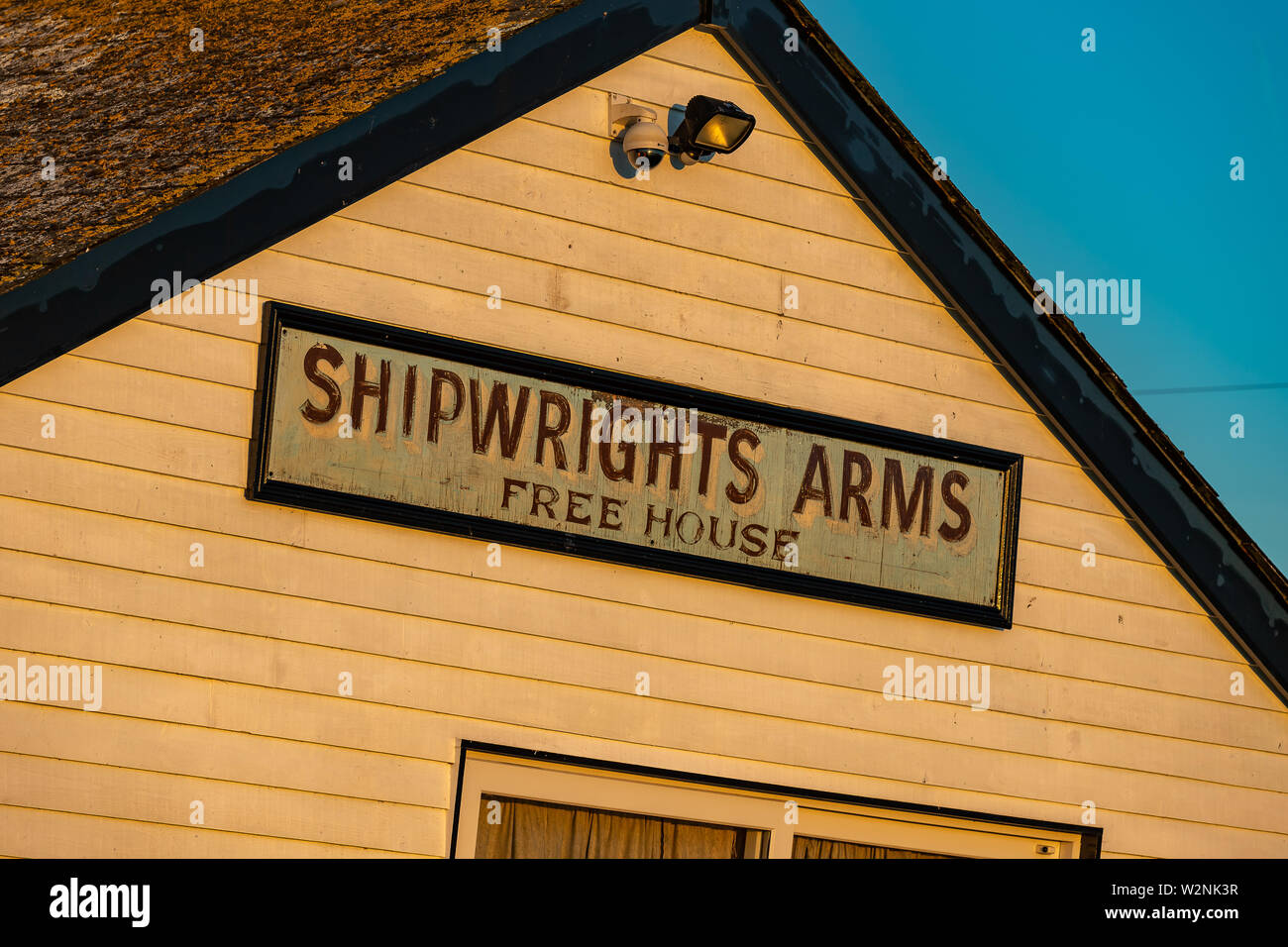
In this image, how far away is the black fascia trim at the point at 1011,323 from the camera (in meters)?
6.97

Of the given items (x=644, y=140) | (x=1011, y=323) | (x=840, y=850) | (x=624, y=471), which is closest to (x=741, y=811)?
(x=840, y=850)

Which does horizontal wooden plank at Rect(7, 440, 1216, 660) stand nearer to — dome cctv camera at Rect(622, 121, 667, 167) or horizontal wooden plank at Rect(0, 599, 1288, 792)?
horizontal wooden plank at Rect(0, 599, 1288, 792)

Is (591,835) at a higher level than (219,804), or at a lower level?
lower

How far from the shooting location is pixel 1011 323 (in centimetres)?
721

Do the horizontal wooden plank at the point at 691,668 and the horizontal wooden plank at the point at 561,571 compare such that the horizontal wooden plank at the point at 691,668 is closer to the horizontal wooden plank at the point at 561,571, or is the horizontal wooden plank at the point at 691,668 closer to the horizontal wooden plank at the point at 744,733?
the horizontal wooden plank at the point at 744,733

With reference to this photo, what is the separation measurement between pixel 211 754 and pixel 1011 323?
428cm

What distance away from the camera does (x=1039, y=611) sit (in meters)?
7.11

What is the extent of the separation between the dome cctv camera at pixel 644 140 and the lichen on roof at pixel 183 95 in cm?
67

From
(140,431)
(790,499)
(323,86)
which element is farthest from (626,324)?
(140,431)

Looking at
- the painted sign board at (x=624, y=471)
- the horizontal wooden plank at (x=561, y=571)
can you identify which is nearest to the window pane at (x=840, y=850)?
the horizontal wooden plank at (x=561, y=571)

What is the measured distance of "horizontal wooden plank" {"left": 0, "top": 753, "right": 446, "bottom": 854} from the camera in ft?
17.9

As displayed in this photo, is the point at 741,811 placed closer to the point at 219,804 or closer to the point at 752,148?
the point at 219,804

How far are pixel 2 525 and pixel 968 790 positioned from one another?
4.41 m
